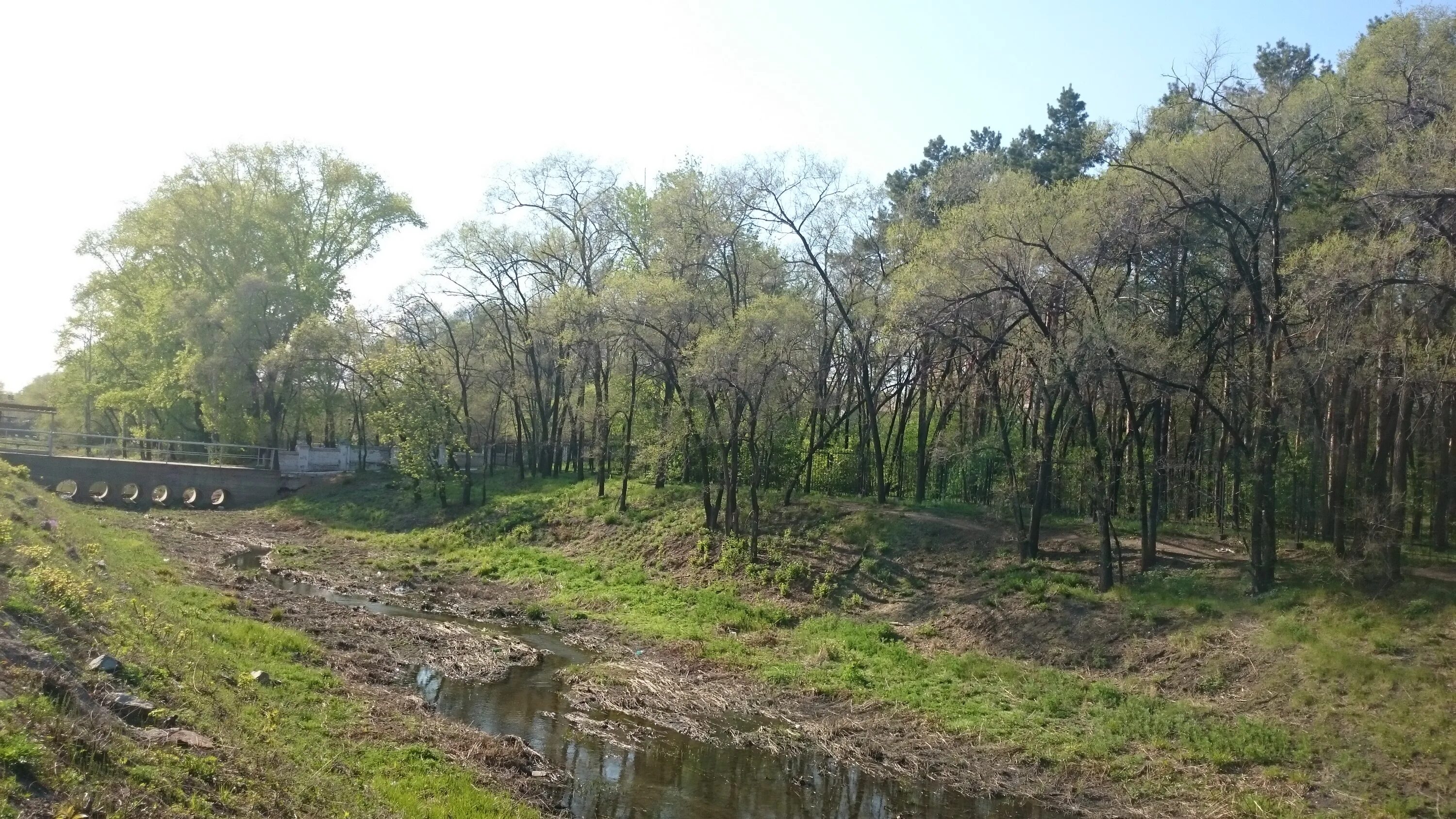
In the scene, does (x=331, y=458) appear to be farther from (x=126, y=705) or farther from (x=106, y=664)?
(x=126, y=705)

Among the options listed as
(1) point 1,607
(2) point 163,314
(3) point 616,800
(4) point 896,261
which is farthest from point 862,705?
(2) point 163,314

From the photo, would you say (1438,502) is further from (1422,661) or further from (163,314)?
(163,314)

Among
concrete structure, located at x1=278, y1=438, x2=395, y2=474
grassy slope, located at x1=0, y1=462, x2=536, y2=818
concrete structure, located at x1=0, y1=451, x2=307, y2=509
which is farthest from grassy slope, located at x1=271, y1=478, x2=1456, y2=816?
concrete structure, located at x1=278, y1=438, x2=395, y2=474

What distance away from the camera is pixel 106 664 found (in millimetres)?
Answer: 9992

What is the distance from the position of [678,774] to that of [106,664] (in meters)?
7.13

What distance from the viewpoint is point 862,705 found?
1712 centimetres

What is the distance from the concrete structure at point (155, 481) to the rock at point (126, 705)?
42.2 metres

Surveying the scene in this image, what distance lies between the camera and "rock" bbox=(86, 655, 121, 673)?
9.81m

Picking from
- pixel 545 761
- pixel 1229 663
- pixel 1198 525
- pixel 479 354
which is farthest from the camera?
pixel 479 354

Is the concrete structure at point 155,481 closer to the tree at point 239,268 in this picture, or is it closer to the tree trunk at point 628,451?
the tree at point 239,268

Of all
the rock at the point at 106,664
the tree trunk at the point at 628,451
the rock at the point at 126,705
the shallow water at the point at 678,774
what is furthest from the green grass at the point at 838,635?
the rock at the point at 126,705

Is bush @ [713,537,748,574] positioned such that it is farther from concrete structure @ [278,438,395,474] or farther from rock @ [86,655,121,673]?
concrete structure @ [278,438,395,474]

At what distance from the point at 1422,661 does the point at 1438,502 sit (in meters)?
6.24

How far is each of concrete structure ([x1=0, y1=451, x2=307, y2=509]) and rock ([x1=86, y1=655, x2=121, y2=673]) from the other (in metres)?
41.2
